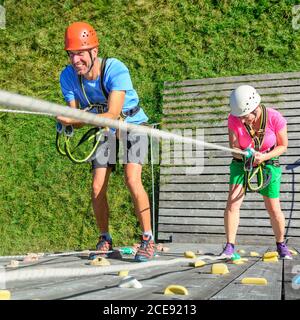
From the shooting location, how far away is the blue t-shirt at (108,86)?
411 centimetres

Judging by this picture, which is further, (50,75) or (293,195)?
(50,75)

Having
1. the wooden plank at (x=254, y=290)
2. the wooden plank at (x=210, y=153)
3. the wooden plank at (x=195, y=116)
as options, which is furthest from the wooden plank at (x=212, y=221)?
the wooden plank at (x=254, y=290)

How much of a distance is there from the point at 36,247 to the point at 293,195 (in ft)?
14.3

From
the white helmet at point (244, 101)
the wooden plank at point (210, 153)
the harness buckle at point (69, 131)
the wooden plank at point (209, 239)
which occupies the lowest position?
the wooden plank at point (209, 239)

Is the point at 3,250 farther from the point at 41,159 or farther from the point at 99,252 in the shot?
the point at 99,252

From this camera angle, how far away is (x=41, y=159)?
29.2ft

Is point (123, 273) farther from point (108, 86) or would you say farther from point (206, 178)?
point (206, 178)

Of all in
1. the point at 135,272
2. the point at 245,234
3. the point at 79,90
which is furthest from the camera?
the point at 245,234

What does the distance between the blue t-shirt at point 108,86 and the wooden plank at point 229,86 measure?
4.14 m

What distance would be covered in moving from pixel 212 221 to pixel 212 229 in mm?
125

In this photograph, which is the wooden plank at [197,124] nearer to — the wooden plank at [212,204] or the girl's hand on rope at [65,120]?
the wooden plank at [212,204]

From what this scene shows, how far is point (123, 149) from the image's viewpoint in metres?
4.49

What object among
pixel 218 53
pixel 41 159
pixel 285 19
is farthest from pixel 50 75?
pixel 285 19

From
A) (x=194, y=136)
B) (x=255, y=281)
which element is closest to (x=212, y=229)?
(x=194, y=136)
